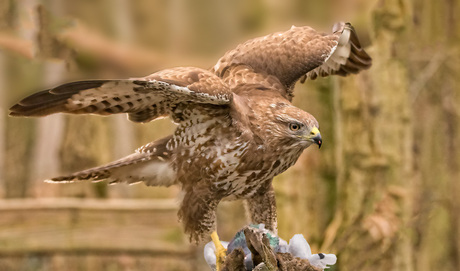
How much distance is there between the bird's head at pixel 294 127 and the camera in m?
1.92

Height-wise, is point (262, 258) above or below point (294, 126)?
below

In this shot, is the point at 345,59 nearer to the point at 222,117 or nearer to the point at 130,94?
the point at 222,117

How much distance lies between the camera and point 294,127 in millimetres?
1937

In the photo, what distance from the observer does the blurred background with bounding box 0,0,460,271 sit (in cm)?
174

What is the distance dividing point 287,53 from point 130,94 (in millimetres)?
658

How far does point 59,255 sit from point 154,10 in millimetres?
4702

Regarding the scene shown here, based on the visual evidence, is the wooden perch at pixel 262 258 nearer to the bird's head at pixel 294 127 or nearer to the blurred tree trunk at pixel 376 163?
the bird's head at pixel 294 127

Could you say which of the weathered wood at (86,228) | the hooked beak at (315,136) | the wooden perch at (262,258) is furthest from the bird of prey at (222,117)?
the weathered wood at (86,228)

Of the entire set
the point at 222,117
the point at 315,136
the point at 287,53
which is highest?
the point at 287,53

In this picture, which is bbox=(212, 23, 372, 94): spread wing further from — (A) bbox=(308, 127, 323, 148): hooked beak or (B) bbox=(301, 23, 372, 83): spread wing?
(A) bbox=(308, 127, 323, 148): hooked beak

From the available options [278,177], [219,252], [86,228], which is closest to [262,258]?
Result: [219,252]

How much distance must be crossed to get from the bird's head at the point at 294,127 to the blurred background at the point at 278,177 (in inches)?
10.9

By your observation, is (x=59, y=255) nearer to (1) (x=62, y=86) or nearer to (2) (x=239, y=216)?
(2) (x=239, y=216)

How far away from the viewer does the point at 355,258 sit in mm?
4176
